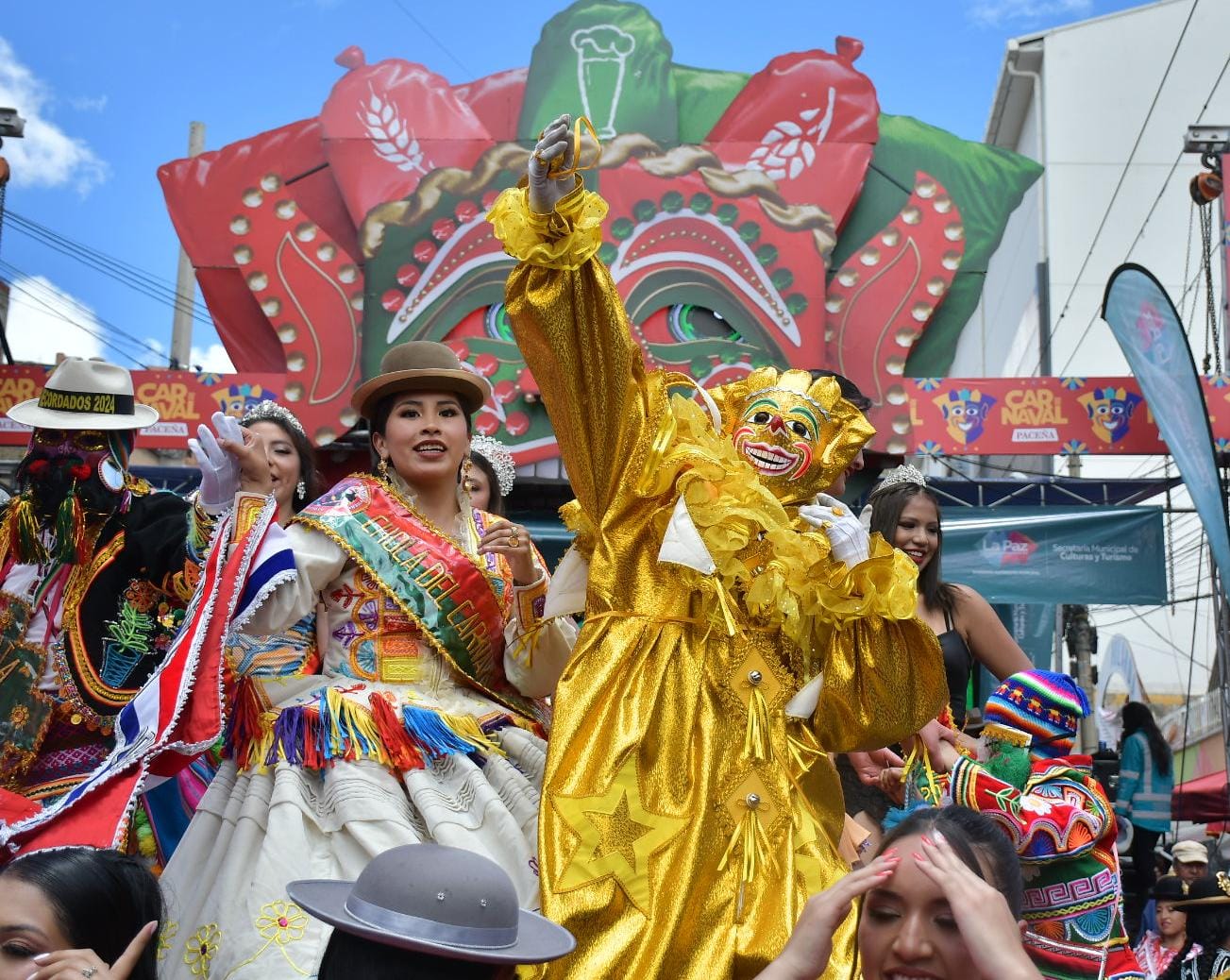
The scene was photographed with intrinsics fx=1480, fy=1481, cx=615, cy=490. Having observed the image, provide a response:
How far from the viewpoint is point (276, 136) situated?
11.5 m

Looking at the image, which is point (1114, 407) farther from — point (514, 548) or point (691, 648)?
point (691, 648)

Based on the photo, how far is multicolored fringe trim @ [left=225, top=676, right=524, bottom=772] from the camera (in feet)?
11.2

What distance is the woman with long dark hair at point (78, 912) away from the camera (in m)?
2.05

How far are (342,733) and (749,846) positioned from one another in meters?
0.99

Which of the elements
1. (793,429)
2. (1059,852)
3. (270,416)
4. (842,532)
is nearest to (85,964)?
(842,532)

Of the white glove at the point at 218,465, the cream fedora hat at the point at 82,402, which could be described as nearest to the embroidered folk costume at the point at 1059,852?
the white glove at the point at 218,465

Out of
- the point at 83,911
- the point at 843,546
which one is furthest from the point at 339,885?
the point at 843,546

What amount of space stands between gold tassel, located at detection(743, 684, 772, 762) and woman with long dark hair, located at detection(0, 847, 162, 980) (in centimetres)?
137

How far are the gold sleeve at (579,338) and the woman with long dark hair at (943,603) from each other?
141 cm

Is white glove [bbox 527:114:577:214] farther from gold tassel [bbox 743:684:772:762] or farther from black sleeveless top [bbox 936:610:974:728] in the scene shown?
black sleeveless top [bbox 936:610:974:728]

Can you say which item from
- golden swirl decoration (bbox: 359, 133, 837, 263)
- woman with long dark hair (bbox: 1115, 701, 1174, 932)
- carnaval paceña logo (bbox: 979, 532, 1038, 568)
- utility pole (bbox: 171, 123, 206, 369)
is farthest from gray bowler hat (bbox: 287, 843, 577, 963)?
utility pole (bbox: 171, 123, 206, 369)

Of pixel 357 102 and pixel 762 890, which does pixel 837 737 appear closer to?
pixel 762 890

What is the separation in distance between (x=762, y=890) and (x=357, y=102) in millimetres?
9548

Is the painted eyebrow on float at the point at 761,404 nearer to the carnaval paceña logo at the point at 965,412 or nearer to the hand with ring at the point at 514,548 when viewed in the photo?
the hand with ring at the point at 514,548
